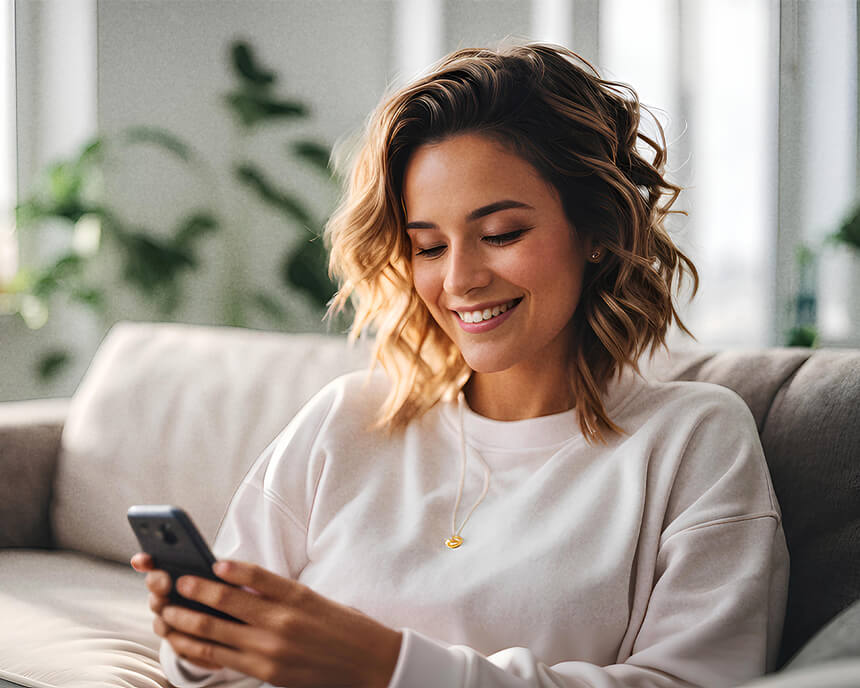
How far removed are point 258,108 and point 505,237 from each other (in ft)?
8.48

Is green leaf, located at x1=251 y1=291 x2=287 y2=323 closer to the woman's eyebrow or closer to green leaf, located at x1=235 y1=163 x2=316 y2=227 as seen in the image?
green leaf, located at x1=235 y1=163 x2=316 y2=227

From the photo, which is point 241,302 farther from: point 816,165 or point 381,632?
point 381,632

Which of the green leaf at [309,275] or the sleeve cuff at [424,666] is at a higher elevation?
the green leaf at [309,275]

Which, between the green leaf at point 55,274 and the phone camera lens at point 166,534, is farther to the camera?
the green leaf at point 55,274

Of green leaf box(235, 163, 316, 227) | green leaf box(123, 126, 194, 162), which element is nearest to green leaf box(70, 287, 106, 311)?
green leaf box(123, 126, 194, 162)

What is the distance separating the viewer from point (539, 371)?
1222 millimetres

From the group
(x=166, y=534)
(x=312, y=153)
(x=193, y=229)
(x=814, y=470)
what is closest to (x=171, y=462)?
(x=166, y=534)

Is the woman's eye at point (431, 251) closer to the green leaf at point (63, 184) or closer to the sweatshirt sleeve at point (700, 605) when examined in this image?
the sweatshirt sleeve at point (700, 605)

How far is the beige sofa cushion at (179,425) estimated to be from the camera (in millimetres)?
1620

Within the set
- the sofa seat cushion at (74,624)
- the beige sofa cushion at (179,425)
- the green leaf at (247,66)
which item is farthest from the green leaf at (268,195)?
the sofa seat cushion at (74,624)

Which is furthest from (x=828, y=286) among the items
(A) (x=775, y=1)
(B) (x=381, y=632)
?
(B) (x=381, y=632)

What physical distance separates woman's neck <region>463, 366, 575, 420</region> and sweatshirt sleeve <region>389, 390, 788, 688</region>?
0.68 ft

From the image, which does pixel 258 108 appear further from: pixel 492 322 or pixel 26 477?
pixel 492 322

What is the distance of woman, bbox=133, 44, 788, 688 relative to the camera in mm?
919
